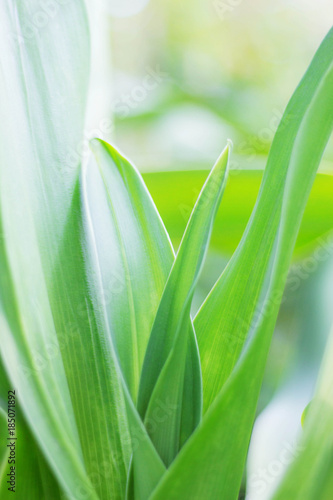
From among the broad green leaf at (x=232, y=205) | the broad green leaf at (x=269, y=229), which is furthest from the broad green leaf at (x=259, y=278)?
the broad green leaf at (x=232, y=205)

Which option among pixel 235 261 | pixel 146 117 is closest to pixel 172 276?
pixel 235 261

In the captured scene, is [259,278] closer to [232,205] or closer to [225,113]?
[232,205]

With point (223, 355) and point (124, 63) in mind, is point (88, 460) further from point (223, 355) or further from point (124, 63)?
point (124, 63)

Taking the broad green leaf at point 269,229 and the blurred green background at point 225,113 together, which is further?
the blurred green background at point 225,113

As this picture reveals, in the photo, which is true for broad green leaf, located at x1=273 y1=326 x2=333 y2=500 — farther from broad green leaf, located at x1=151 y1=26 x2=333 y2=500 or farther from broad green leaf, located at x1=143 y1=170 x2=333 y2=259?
broad green leaf, located at x1=143 y1=170 x2=333 y2=259

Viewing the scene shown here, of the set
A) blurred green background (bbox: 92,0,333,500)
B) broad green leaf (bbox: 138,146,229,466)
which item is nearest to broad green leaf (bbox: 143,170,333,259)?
blurred green background (bbox: 92,0,333,500)

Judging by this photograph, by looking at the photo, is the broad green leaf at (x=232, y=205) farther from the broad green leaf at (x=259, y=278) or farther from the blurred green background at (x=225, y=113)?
the broad green leaf at (x=259, y=278)
